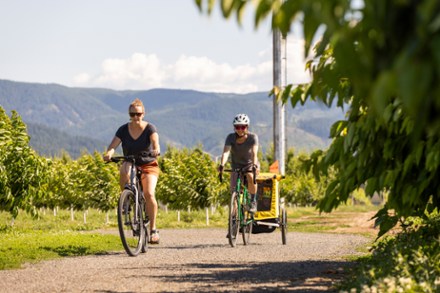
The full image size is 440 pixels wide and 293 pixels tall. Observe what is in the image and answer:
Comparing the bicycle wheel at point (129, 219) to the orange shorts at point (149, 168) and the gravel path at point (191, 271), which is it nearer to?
the gravel path at point (191, 271)

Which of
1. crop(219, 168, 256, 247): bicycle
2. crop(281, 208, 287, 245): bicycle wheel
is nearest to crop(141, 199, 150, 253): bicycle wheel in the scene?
crop(219, 168, 256, 247): bicycle

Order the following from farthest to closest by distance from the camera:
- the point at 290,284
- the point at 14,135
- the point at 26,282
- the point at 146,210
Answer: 1. the point at 14,135
2. the point at 146,210
3. the point at 26,282
4. the point at 290,284

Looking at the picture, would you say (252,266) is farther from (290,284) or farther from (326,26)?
(326,26)

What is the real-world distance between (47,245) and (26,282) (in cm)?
327

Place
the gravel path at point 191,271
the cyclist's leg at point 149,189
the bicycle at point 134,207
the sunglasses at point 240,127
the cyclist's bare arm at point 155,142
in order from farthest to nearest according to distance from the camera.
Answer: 1. the sunglasses at point 240,127
2. the cyclist's leg at point 149,189
3. the cyclist's bare arm at point 155,142
4. the bicycle at point 134,207
5. the gravel path at point 191,271

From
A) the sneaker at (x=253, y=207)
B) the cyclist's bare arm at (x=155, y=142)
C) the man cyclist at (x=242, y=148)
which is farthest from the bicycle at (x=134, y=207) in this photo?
the sneaker at (x=253, y=207)

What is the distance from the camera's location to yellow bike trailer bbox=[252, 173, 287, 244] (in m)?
12.5

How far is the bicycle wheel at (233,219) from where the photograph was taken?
447 inches

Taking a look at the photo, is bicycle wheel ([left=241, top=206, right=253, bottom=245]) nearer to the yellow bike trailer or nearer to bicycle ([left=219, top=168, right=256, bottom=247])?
bicycle ([left=219, top=168, right=256, bottom=247])

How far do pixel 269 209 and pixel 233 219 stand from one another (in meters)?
1.18

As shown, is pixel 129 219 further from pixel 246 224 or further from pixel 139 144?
pixel 246 224

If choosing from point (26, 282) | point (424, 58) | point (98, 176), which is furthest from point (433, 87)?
point (98, 176)

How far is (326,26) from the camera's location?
5.65 ft

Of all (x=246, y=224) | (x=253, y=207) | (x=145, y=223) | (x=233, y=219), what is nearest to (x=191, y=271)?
(x=145, y=223)
